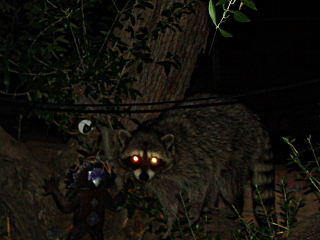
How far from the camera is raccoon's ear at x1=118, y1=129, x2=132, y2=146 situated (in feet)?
18.6

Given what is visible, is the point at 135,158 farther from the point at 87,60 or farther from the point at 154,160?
the point at 87,60

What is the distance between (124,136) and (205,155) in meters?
0.98

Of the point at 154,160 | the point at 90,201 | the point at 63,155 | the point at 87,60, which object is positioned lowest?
the point at 90,201

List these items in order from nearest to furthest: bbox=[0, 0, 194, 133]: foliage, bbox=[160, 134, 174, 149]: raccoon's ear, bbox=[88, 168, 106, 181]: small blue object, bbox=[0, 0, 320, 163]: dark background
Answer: bbox=[0, 0, 194, 133]: foliage < bbox=[88, 168, 106, 181]: small blue object < bbox=[160, 134, 174, 149]: raccoon's ear < bbox=[0, 0, 320, 163]: dark background

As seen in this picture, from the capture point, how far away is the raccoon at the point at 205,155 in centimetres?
589

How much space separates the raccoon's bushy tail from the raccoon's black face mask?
1009mm

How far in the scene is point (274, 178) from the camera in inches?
243

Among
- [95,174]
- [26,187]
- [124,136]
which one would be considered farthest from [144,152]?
[26,187]

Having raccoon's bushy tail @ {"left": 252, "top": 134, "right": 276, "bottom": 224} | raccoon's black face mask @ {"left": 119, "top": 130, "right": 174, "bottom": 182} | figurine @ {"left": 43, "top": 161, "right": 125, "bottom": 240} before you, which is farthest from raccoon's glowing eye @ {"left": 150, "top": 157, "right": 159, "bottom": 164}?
raccoon's bushy tail @ {"left": 252, "top": 134, "right": 276, "bottom": 224}

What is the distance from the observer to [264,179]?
601cm

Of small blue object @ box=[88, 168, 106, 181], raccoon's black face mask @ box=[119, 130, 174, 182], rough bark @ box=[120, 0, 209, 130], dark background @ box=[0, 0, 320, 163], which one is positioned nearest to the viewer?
small blue object @ box=[88, 168, 106, 181]

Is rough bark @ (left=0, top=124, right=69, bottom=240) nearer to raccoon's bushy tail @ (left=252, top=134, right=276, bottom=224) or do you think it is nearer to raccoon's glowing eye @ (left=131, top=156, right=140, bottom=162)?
raccoon's glowing eye @ (left=131, top=156, right=140, bottom=162)

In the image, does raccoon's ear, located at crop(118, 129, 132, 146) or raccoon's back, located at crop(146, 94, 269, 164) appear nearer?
raccoon's ear, located at crop(118, 129, 132, 146)

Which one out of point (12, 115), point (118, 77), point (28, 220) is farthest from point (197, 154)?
point (12, 115)
